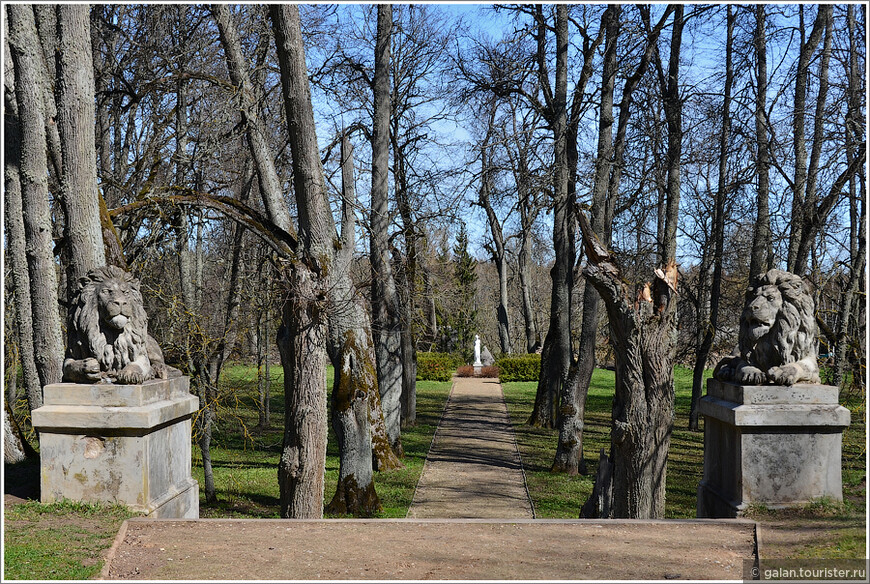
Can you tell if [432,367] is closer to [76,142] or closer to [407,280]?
[407,280]

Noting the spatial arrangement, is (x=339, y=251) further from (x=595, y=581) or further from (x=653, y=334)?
(x=595, y=581)

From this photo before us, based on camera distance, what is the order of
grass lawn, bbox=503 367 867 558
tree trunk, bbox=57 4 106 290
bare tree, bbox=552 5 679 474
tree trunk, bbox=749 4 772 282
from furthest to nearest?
bare tree, bbox=552 5 679 474 < tree trunk, bbox=749 4 772 282 < tree trunk, bbox=57 4 106 290 < grass lawn, bbox=503 367 867 558

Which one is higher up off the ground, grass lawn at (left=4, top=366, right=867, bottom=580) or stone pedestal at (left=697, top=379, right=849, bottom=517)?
stone pedestal at (left=697, top=379, right=849, bottom=517)

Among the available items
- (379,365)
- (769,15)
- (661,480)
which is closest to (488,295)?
(379,365)

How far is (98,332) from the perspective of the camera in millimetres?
6664

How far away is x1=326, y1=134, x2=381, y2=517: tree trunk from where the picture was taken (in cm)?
1056

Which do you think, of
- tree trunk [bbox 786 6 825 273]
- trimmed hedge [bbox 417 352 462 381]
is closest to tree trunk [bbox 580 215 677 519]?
tree trunk [bbox 786 6 825 273]

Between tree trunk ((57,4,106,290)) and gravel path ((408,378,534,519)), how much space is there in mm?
5588

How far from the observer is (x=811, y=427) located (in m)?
6.61

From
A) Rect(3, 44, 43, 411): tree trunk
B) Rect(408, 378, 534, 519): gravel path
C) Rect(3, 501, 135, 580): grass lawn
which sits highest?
Rect(3, 44, 43, 411): tree trunk

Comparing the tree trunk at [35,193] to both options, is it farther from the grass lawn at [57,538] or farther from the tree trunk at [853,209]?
the tree trunk at [853,209]

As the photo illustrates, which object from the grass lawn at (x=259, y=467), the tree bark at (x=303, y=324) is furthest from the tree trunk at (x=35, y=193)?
the tree bark at (x=303, y=324)

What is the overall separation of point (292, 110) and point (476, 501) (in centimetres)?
646

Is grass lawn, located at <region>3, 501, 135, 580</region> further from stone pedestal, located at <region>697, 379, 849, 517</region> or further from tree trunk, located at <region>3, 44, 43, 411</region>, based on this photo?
stone pedestal, located at <region>697, 379, 849, 517</region>
